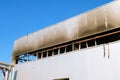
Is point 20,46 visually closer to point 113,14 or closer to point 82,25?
point 82,25

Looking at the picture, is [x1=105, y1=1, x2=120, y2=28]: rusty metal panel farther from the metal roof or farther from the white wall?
the white wall

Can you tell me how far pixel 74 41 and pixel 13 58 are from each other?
9011 mm

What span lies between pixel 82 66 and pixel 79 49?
1.96 metres

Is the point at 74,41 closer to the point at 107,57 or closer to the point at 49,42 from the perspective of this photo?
the point at 49,42

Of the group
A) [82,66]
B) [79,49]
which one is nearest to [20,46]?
[79,49]

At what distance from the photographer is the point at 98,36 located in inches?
562

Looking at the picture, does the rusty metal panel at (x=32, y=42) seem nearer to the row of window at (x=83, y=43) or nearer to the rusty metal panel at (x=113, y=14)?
the row of window at (x=83, y=43)

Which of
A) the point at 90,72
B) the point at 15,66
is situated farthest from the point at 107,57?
the point at 15,66

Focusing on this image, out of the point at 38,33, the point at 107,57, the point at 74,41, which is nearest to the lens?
the point at 107,57

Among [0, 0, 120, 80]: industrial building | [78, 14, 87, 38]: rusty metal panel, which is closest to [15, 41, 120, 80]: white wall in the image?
[0, 0, 120, 80]: industrial building

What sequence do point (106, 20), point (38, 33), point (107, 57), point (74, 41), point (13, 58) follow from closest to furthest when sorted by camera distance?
point (107, 57), point (106, 20), point (74, 41), point (38, 33), point (13, 58)

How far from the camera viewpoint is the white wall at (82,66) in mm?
11789

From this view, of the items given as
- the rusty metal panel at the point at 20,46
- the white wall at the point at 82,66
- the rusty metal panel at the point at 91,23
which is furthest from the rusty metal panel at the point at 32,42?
the rusty metal panel at the point at 91,23

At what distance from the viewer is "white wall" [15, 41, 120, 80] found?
1179 cm
